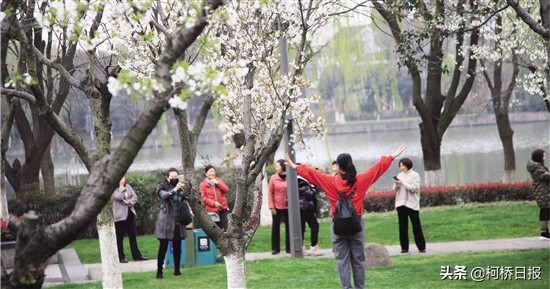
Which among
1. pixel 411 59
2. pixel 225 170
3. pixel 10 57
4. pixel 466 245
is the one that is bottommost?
pixel 466 245

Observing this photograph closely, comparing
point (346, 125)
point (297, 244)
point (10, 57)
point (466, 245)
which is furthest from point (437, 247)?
point (346, 125)

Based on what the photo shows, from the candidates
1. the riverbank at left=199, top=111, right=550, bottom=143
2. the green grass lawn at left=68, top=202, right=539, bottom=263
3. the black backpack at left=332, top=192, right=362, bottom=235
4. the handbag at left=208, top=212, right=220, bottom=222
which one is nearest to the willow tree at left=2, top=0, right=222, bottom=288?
the black backpack at left=332, top=192, right=362, bottom=235

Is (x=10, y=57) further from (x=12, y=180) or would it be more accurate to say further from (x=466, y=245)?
(x=466, y=245)

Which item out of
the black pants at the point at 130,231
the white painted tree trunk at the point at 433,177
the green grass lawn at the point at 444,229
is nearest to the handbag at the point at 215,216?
the black pants at the point at 130,231

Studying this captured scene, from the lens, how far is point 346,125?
260ft

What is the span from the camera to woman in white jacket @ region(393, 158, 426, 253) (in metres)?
15.5

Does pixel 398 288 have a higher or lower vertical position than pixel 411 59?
lower

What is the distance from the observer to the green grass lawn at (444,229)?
17906 mm

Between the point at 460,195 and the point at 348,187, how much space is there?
44.7ft

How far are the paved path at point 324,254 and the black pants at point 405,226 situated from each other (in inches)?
6.8

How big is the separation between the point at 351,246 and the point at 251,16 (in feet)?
9.11

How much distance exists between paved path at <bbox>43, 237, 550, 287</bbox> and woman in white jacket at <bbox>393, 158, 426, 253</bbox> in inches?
10.3

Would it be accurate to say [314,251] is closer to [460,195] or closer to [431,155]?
[460,195]

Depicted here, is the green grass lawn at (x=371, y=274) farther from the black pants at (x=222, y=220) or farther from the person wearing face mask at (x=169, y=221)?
the black pants at (x=222, y=220)
